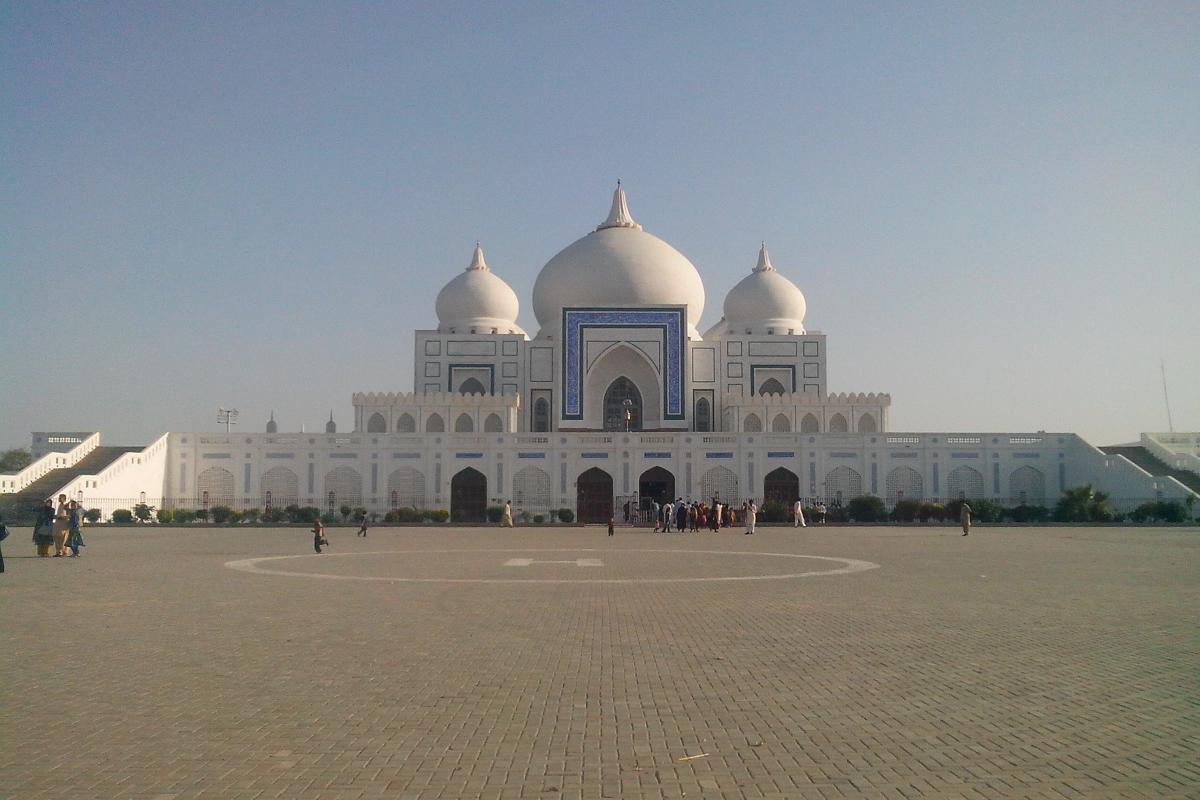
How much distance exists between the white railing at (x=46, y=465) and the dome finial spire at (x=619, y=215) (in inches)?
1134

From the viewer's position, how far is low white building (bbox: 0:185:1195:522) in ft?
145

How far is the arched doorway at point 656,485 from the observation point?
1748 inches

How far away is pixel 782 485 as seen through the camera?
44594 mm

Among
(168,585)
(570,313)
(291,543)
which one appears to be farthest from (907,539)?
(570,313)

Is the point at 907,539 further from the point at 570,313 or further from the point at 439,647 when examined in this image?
the point at 570,313

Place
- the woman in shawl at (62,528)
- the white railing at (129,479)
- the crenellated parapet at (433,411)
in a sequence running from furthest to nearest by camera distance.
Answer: the crenellated parapet at (433,411)
the white railing at (129,479)
the woman in shawl at (62,528)

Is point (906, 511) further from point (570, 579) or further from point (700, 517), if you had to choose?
point (570, 579)

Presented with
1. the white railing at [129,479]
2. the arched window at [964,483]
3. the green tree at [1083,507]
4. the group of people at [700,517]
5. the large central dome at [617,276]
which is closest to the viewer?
the group of people at [700,517]

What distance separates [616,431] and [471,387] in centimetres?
869

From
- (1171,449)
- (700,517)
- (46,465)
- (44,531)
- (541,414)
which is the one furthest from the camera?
(541,414)

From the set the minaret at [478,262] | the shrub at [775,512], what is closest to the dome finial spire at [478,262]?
the minaret at [478,262]

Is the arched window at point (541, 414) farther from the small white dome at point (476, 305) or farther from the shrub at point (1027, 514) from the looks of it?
the shrub at point (1027, 514)

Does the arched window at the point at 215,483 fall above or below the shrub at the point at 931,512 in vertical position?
above

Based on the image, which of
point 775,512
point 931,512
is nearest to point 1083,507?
point 931,512
